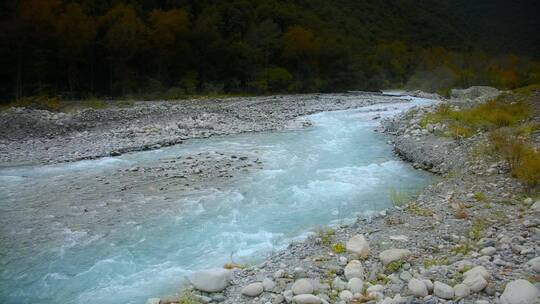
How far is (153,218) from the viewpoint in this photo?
32.1 ft

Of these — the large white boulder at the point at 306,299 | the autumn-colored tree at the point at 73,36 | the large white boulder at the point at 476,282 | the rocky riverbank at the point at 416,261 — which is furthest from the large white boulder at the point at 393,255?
the autumn-colored tree at the point at 73,36

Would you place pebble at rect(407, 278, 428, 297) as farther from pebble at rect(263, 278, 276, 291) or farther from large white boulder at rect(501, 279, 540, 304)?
pebble at rect(263, 278, 276, 291)

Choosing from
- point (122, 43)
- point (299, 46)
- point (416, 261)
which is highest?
point (299, 46)

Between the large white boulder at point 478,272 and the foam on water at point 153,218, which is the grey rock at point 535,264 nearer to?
the large white boulder at point 478,272

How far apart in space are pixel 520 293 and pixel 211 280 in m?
3.97

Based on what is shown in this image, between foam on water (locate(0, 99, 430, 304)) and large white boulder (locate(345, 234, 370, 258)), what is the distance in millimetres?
1657

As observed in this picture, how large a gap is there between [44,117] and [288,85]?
39134mm

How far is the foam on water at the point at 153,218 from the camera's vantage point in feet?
22.6

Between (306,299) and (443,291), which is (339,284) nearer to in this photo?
(306,299)

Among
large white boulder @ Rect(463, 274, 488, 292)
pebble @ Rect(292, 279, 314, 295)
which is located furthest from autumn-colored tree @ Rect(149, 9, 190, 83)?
large white boulder @ Rect(463, 274, 488, 292)

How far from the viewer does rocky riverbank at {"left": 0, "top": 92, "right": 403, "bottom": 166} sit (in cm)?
1762

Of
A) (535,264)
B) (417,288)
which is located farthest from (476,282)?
(535,264)

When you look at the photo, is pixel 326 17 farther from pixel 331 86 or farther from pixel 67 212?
pixel 67 212

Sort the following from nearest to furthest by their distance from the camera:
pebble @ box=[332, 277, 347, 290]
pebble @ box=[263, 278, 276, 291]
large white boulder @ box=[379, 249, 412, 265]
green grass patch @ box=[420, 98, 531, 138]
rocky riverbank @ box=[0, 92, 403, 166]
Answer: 1. pebble @ box=[332, 277, 347, 290]
2. pebble @ box=[263, 278, 276, 291]
3. large white boulder @ box=[379, 249, 412, 265]
4. green grass patch @ box=[420, 98, 531, 138]
5. rocky riverbank @ box=[0, 92, 403, 166]
